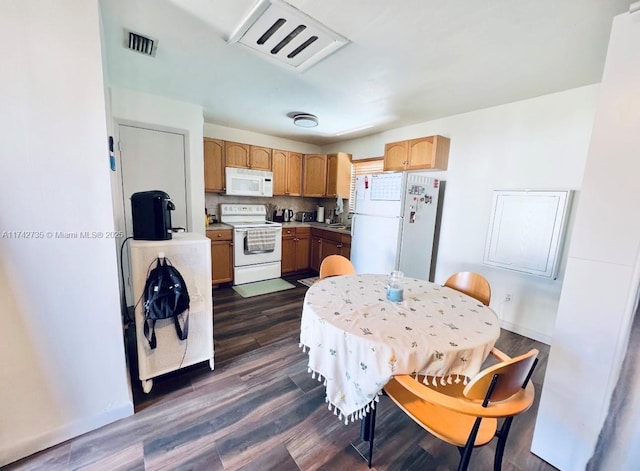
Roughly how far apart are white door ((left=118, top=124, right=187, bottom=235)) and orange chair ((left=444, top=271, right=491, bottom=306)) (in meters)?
3.17

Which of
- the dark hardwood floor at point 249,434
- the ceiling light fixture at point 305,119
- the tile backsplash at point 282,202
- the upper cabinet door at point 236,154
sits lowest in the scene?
the dark hardwood floor at point 249,434

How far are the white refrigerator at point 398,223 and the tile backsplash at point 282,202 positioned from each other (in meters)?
1.53

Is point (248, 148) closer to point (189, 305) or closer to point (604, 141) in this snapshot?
point (189, 305)

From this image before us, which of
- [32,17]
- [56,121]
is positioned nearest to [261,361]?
[56,121]

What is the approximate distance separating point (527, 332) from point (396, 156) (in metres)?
2.60

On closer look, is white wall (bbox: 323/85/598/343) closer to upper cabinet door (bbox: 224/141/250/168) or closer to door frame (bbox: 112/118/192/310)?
upper cabinet door (bbox: 224/141/250/168)

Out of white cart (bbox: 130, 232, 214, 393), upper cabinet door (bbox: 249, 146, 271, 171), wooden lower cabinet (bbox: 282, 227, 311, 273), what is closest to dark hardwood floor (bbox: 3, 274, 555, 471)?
white cart (bbox: 130, 232, 214, 393)

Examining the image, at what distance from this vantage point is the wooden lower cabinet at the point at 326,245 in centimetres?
403

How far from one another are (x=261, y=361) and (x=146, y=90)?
9.93 ft

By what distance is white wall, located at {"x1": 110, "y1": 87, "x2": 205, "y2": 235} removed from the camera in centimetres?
274

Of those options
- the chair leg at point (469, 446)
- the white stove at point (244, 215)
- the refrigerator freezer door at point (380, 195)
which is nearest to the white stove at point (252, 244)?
the white stove at point (244, 215)

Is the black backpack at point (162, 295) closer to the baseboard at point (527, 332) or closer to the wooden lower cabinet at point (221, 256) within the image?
the wooden lower cabinet at point (221, 256)

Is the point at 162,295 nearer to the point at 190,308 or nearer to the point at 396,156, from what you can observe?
the point at 190,308

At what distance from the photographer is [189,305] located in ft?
6.19
